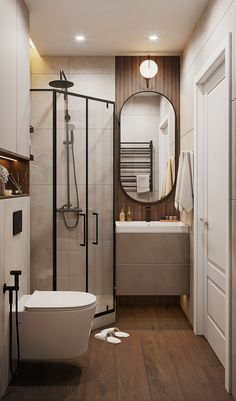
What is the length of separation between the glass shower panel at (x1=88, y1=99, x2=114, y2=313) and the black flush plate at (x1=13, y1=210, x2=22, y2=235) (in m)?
0.87

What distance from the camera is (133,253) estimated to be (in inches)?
158

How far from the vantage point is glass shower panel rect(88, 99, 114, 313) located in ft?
12.2

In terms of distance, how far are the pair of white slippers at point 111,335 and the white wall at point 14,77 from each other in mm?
1620

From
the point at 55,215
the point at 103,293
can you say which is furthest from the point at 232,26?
the point at 103,293

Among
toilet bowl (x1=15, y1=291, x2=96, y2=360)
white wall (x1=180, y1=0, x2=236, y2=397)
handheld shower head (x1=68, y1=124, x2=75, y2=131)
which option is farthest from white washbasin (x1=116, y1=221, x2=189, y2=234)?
toilet bowl (x1=15, y1=291, x2=96, y2=360)

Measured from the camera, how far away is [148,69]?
14.3 ft

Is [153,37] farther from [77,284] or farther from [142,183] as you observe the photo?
[77,284]

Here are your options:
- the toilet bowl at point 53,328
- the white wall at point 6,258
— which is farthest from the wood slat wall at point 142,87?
the toilet bowl at point 53,328

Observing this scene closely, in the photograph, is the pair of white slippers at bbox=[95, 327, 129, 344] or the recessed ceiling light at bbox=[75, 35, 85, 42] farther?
the recessed ceiling light at bbox=[75, 35, 85, 42]

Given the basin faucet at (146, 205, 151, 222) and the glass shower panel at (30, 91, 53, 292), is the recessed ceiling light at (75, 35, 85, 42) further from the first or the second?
the basin faucet at (146, 205, 151, 222)

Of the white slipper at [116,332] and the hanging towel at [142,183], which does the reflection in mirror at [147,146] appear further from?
the white slipper at [116,332]

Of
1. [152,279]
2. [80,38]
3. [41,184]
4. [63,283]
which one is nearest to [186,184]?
[152,279]

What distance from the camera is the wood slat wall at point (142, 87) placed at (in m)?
4.48

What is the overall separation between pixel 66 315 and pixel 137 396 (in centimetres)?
65
